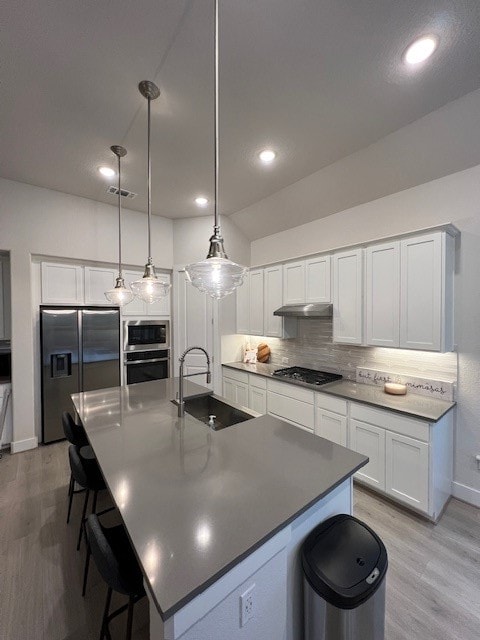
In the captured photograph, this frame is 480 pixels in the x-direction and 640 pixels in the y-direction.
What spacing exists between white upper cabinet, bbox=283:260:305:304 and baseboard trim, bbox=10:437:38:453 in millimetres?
3684

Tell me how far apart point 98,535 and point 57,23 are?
2536 mm

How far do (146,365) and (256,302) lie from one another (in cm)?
199

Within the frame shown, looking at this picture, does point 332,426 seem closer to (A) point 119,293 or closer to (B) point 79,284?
(A) point 119,293

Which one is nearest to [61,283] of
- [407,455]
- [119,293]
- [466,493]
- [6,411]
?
[119,293]

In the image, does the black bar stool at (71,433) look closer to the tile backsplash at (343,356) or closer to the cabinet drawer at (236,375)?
the cabinet drawer at (236,375)

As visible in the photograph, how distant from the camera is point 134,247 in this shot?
13.4 feet

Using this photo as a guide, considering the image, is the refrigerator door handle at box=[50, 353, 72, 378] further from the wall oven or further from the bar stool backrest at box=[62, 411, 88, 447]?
the bar stool backrest at box=[62, 411, 88, 447]

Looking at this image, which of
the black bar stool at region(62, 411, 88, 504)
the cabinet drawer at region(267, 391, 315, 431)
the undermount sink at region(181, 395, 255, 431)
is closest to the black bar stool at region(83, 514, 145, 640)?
the undermount sink at region(181, 395, 255, 431)

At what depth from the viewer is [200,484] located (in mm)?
1203

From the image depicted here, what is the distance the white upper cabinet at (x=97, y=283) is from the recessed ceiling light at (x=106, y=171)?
4.32ft

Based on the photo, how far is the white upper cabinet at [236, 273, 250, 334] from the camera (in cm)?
433

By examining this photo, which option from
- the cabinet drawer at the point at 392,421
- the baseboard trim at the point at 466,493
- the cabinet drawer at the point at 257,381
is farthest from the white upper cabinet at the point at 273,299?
the baseboard trim at the point at 466,493

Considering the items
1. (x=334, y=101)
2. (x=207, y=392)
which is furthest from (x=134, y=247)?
(x=334, y=101)

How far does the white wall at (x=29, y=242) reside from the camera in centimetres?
322
